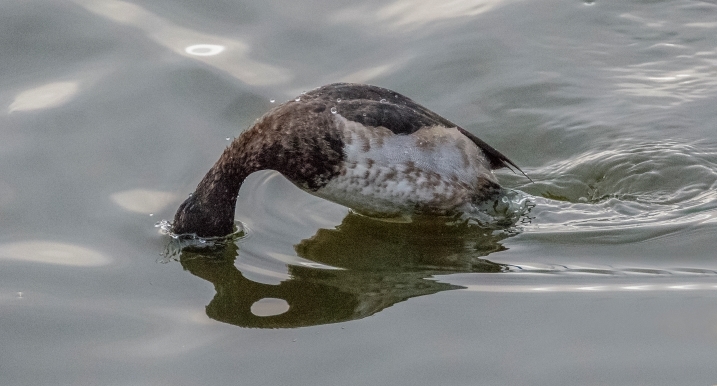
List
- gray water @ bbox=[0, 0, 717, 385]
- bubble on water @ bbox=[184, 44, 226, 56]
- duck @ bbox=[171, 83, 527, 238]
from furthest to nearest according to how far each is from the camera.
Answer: bubble on water @ bbox=[184, 44, 226, 56]
duck @ bbox=[171, 83, 527, 238]
gray water @ bbox=[0, 0, 717, 385]

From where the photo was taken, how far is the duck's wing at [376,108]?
17.0ft

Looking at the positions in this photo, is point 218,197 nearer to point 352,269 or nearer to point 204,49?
point 352,269

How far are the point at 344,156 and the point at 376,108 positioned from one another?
0.34 meters

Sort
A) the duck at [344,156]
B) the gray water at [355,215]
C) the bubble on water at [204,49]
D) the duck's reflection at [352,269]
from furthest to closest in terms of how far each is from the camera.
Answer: the bubble on water at [204,49] → the duck at [344,156] → the duck's reflection at [352,269] → the gray water at [355,215]

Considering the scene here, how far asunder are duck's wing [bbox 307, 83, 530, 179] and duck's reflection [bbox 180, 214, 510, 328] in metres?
0.67

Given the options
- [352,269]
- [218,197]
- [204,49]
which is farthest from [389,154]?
[204,49]

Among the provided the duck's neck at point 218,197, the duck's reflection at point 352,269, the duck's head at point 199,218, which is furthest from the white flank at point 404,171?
the duck's head at point 199,218

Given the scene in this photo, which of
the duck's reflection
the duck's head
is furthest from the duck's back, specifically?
the duck's head

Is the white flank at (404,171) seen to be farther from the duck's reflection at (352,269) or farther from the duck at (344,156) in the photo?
the duck's reflection at (352,269)

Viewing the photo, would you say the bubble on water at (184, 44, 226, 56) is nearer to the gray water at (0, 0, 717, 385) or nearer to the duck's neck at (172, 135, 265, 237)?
the gray water at (0, 0, 717, 385)

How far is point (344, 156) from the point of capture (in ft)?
16.9

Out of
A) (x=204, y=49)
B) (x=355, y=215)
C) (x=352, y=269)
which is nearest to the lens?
(x=352, y=269)

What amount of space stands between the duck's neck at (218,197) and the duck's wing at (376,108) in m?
0.51

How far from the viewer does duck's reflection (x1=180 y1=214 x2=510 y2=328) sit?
4.63 meters
